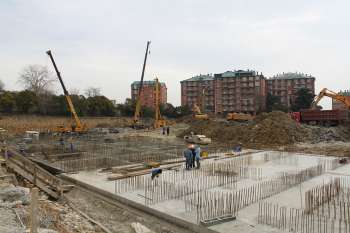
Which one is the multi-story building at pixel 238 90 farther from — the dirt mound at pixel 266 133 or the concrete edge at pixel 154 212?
the concrete edge at pixel 154 212

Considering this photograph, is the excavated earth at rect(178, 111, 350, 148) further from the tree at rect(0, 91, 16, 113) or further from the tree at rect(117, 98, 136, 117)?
the tree at rect(0, 91, 16, 113)

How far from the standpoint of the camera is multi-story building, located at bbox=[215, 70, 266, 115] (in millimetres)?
65125

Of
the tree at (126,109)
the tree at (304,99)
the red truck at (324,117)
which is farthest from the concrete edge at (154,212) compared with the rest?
the tree at (304,99)

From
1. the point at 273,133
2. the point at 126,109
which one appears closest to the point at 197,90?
the point at 126,109

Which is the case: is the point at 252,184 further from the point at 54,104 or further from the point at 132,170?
the point at 54,104

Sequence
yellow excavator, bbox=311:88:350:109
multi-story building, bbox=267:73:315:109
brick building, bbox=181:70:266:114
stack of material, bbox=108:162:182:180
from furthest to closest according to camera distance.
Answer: multi-story building, bbox=267:73:315:109
brick building, bbox=181:70:266:114
yellow excavator, bbox=311:88:350:109
stack of material, bbox=108:162:182:180

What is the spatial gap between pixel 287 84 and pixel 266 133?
49964 millimetres

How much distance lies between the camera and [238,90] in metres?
65.9

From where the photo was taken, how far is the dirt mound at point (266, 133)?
72.6 feet

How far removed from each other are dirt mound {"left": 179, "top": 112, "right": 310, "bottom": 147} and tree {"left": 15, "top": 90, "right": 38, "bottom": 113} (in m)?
23.9

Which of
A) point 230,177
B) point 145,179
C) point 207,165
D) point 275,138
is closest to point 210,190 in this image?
point 230,177

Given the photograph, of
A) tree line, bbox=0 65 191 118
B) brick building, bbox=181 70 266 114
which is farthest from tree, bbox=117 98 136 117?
brick building, bbox=181 70 266 114

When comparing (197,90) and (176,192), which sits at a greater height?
(197,90)

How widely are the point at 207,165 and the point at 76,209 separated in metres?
7.04
